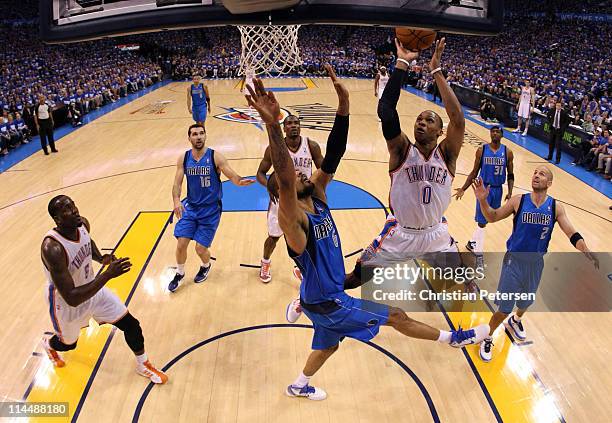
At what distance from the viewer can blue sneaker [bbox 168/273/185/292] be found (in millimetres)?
5434

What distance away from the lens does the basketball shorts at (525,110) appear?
43.9ft

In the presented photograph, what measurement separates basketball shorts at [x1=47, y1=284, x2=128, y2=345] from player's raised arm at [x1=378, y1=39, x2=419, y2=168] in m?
2.69

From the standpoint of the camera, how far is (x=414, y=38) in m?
3.12

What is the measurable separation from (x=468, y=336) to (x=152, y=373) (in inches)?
111

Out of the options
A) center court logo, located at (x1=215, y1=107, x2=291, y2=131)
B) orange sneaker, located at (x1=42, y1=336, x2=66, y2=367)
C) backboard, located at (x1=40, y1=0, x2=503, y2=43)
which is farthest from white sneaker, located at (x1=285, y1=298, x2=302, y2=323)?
center court logo, located at (x1=215, y1=107, x2=291, y2=131)

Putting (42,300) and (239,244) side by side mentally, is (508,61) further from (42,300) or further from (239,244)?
(42,300)

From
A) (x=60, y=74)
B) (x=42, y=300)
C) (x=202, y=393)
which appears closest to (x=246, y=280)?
(x=202, y=393)

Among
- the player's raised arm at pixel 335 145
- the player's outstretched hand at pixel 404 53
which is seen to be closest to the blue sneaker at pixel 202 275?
the player's raised arm at pixel 335 145

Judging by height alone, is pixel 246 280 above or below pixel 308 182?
below

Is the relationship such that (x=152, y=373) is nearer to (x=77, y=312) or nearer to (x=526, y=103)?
(x=77, y=312)

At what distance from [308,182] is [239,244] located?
149 inches

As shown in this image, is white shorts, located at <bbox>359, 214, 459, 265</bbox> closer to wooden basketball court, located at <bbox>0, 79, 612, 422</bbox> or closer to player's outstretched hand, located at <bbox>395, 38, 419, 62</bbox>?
wooden basketball court, located at <bbox>0, 79, 612, 422</bbox>

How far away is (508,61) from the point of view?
2422 cm

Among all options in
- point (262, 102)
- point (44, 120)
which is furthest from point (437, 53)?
point (44, 120)
